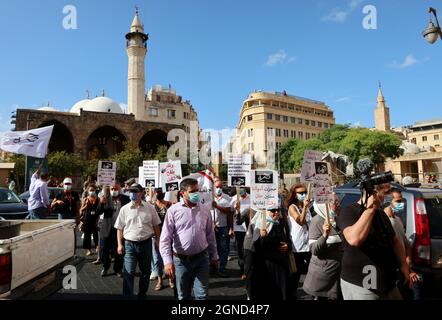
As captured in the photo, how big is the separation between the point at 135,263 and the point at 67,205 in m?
4.74

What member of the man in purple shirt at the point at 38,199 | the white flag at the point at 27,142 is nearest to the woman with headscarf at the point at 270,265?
the man in purple shirt at the point at 38,199

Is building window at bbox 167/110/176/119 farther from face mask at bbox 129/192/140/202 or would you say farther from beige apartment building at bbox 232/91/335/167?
face mask at bbox 129/192/140/202

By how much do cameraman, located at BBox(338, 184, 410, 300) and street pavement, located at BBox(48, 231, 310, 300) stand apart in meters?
2.37

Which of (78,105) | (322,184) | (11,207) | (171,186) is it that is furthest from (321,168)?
(78,105)

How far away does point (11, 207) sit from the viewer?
1122 cm

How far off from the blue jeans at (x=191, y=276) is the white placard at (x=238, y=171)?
14.2 feet

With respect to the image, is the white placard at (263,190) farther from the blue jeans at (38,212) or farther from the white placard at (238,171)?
the blue jeans at (38,212)

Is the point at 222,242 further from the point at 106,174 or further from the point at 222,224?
the point at 106,174

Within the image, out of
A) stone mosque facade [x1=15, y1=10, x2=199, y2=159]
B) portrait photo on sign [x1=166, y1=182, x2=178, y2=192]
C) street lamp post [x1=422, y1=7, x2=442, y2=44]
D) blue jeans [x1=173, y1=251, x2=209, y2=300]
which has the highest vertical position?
stone mosque facade [x1=15, y1=10, x2=199, y2=159]

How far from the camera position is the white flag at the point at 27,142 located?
9273mm

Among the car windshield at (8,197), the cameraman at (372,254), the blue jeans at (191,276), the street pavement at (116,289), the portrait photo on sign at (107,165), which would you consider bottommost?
the street pavement at (116,289)

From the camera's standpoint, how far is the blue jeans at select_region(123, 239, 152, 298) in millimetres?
5219

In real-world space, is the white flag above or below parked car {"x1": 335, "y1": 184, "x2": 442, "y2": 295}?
above

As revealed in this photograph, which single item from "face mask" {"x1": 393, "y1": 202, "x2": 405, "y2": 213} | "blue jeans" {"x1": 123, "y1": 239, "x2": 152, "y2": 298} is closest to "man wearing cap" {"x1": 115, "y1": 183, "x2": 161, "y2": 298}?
"blue jeans" {"x1": 123, "y1": 239, "x2": 152, "y2": 298}
